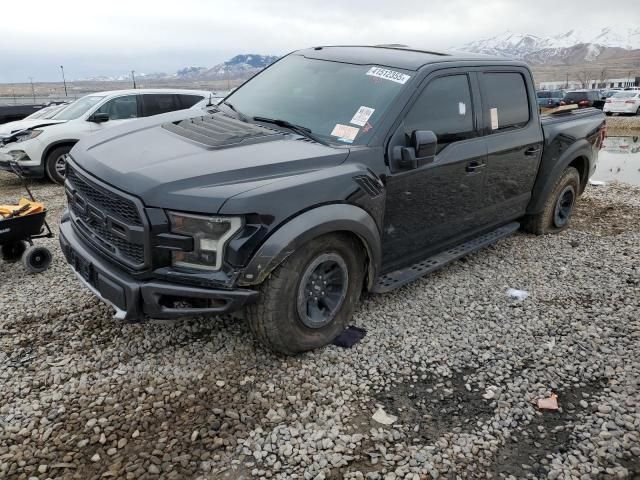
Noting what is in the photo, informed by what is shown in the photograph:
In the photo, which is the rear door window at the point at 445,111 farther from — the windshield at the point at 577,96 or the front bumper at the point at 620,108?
the windshield at the point at 577,96

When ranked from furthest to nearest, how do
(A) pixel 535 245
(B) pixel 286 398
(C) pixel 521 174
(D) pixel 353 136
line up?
(A) pixel 535 245 → (C) pixel 521 174 → (D) pixel 353 136 → (B) pixel 286 398

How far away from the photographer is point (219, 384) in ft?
10.4

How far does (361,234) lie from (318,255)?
0.35 metres

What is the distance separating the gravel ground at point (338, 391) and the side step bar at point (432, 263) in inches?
13.1

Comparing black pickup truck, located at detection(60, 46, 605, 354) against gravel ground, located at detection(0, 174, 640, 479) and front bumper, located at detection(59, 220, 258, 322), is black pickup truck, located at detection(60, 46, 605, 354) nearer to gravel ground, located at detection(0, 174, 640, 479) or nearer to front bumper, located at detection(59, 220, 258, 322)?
front bumper, located at detection(59, 220, 258, 322)

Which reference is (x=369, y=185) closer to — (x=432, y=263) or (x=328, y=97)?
(x=328, y=97)

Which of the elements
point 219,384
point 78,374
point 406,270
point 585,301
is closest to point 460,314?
point 406,270

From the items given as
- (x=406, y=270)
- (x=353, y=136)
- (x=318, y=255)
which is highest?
(x=353, y=136)

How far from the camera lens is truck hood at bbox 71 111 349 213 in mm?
2795

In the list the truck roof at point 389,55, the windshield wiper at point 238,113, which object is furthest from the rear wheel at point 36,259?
the truck roof at point 389,55

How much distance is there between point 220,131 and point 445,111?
1.78m

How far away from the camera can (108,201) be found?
3.03 meters

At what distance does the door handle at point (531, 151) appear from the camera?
496 centimetres

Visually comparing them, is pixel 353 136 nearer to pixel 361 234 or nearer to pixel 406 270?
pixel 361 234
